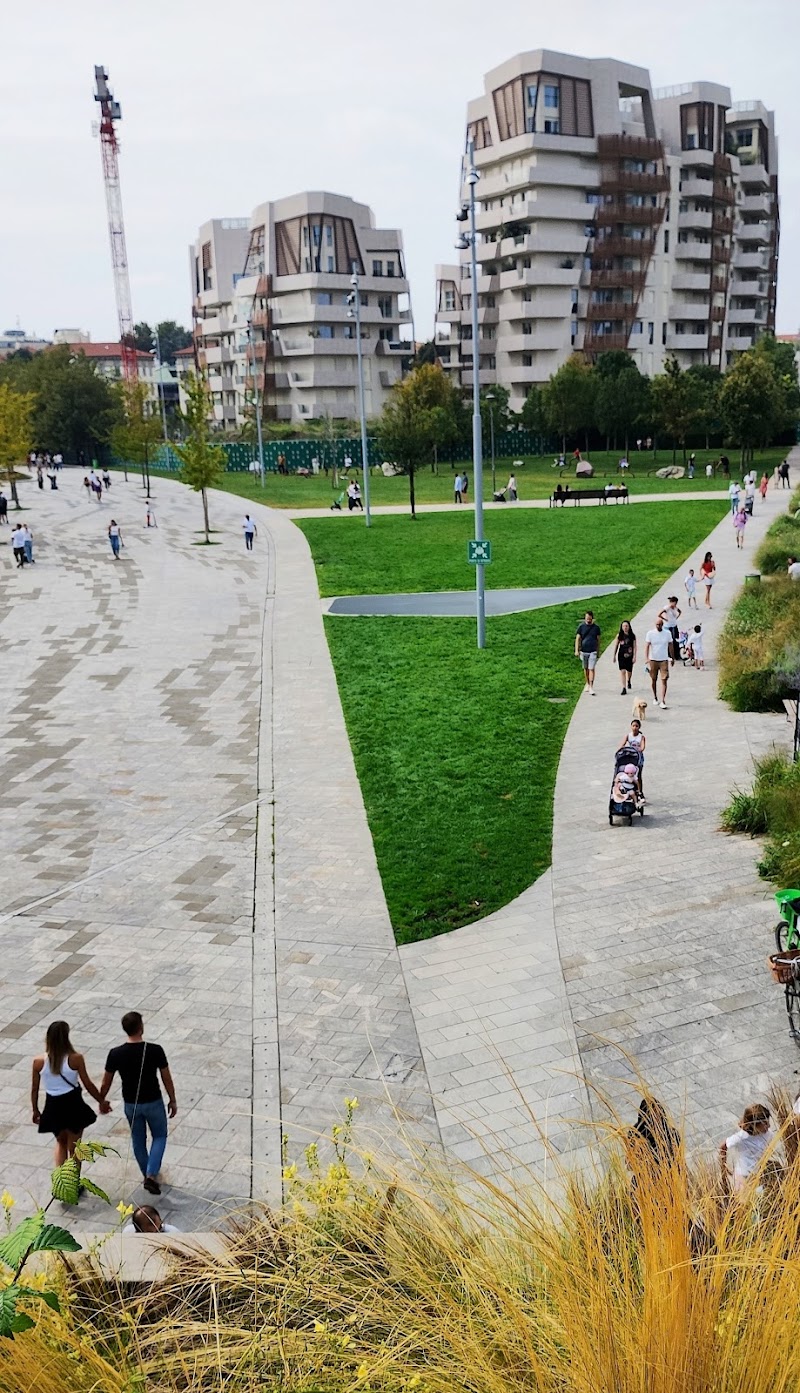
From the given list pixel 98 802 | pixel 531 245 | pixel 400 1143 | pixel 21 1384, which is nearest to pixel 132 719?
pixel 98 802

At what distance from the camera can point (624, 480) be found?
185 ft

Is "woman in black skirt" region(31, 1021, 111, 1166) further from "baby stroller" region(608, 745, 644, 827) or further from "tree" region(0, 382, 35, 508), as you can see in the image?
"tree" region(0, 382, 35, 508)

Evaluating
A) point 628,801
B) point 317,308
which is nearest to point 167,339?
point 317,308

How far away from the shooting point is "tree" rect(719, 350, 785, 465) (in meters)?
50.4

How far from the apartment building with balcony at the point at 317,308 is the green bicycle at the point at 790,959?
8193 centimetres

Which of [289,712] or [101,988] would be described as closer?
[101,988]

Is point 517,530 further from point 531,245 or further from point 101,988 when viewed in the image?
point 531,245

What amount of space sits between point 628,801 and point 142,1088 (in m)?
6.66

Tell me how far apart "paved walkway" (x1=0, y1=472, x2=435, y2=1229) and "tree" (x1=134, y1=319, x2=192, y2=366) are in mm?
164408

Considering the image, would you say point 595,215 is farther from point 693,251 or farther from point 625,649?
point 625,649

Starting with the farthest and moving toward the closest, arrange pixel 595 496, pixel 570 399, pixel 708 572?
pixel 570 399 < pixel 595 496 < pixel 708 572

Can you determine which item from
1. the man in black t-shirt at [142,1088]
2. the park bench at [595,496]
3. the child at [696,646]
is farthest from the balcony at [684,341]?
the man in black t-shirt at [142,1088]

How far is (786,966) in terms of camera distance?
7.50 metres

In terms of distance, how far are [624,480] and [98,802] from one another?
157ft
